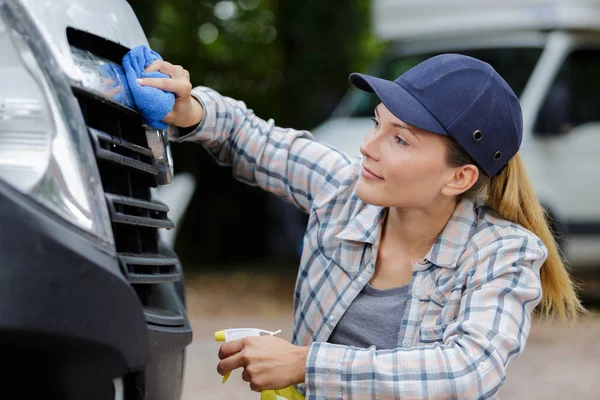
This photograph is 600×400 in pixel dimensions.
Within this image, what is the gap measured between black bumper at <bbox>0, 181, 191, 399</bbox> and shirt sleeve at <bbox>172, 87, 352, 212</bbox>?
3.25ft

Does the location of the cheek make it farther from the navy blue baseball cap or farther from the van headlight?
the van headlight

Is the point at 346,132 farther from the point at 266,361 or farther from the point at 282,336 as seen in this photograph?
the point at 266,361

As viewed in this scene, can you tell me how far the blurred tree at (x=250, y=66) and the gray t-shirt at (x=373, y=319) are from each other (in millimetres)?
7049

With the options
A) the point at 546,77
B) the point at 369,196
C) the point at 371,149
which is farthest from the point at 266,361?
the point at 546,77

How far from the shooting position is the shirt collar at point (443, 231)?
7.32 ft

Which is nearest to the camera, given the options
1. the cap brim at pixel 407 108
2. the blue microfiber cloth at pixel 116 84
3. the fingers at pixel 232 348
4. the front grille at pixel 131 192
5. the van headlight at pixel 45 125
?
the van headlight at pixel 45 125

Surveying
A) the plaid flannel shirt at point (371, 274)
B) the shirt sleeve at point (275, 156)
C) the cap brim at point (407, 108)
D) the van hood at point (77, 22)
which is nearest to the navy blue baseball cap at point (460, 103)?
the cap brim at point (407, 108)

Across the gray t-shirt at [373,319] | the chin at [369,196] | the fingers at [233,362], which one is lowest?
the fingers at [233,362]

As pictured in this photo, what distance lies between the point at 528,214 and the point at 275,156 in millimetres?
678

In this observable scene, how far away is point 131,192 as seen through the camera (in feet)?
5.84

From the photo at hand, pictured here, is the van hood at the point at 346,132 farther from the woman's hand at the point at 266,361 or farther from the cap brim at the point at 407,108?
the woman's hand at the point at 266,361

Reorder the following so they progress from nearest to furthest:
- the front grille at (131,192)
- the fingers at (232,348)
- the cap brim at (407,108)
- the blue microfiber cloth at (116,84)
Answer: the front grille at (131,192)
the blue microfiber cloth at (116,84)
the fingers at (232,348)
the cap brim at (407,108)

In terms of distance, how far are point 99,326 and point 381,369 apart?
759 millimetres

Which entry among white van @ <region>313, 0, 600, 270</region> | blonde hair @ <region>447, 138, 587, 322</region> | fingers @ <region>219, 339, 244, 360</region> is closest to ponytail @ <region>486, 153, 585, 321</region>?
blonde hair @ <region>447, 138, 587, 322</region>
